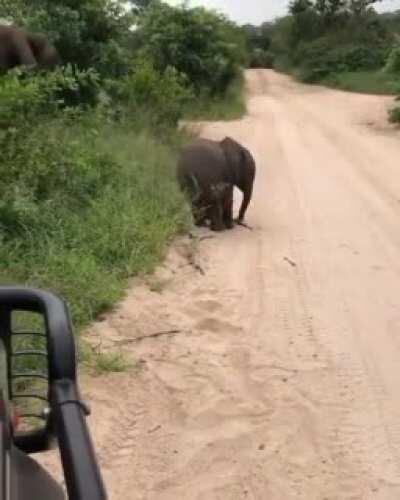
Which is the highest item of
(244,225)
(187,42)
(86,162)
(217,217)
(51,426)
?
(51,426)

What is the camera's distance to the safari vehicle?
4.59 feet

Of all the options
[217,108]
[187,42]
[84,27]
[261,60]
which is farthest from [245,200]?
[261,60]

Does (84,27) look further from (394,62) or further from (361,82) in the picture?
(361,82)

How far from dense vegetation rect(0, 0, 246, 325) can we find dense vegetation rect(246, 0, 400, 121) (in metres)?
18.5

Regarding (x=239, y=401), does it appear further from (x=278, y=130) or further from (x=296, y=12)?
(x=296, y=12)

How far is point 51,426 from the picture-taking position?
1.71m

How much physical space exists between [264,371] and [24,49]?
6876mm

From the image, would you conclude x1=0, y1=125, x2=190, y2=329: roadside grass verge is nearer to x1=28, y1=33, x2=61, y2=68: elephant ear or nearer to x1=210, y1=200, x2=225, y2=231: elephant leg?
x1=210, y1=200, x2=225, y2=231: elephant leg

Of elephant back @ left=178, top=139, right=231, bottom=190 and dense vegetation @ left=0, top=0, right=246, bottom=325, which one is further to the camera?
elephant back @ left=178, top=139, right=231, bottom=190

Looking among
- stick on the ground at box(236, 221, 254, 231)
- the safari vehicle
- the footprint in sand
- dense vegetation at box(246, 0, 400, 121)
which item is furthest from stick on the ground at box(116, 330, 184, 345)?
dense vegetation at box(246, 0, 400, 121)

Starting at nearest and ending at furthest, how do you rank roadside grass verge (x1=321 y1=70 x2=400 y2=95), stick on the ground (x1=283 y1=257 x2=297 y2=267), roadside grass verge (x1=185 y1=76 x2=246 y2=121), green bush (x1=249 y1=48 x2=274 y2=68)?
stick on the ground (x1=283 y1=257 x2=297 y2=267) < roadside grass verge (x1=185 y1=76 x2=246 y2=121) < roadside grass verge (x1=321 y1=70 x2=400 y2=95) < green bush (x1=249 y1=48 x2=274 y2=68)

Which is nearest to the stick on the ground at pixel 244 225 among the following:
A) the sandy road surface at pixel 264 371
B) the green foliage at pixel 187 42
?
the sandy road surface at pixel 264 371

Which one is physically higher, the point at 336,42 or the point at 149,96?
the point at 149,96

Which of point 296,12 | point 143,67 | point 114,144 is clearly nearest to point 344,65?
point 296,12
